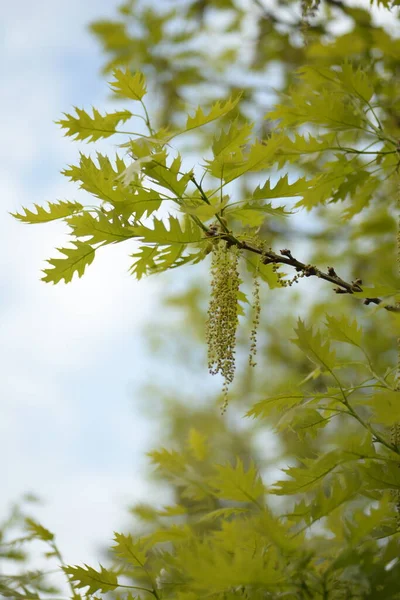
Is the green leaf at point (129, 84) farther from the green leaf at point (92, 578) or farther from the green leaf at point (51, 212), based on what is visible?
the green leaf at point (92, 578)

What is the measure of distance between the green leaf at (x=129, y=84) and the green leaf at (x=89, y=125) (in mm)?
84

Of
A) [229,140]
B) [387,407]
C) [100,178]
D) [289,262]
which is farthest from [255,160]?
[387,407]

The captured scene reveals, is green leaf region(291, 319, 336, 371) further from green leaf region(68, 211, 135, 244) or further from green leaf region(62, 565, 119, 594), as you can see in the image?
green leaf region(62, 565, 119, 594)

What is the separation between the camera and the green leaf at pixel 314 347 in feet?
4.23

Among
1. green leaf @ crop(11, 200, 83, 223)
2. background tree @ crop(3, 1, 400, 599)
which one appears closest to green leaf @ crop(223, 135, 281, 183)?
background tree @ crop(3, 1, 400, 599)

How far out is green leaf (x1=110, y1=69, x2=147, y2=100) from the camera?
1517mm

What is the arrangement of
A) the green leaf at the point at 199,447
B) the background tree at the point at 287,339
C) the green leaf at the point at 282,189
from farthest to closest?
the green leaf at the point at 199,447 < the green leaf at the point at 282,189 < the background tree at the point at 287,339

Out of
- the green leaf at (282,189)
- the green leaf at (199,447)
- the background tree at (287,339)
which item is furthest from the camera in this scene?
the green leaf at (199,447)

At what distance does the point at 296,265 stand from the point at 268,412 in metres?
0.36

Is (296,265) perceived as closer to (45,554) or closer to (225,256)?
(225,256)

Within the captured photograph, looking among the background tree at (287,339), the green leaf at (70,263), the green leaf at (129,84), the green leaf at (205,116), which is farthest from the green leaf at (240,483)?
the green leaf at (129,84)

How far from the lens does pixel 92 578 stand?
4.39 feet

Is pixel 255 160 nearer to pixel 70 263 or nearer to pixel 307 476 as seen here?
pixel 70 263

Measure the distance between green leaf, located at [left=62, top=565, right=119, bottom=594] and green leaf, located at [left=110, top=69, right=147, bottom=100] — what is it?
1.17 m
